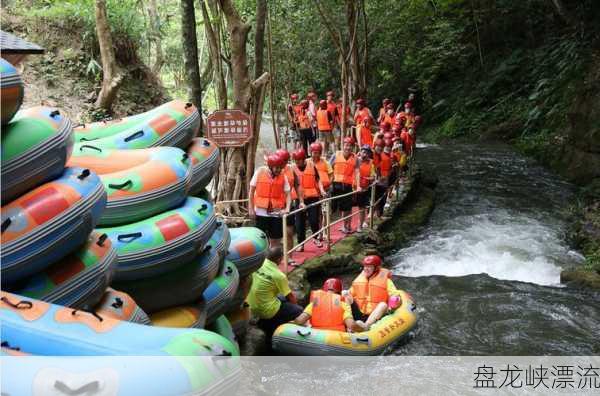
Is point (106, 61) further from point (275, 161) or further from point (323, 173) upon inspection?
point (275, 161)

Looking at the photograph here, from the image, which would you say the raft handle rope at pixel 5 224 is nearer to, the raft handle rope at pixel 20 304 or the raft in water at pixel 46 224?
the raft in water at pixel 46 224

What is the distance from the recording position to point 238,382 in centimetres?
311

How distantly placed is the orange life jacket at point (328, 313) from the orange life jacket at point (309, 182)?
275 cm

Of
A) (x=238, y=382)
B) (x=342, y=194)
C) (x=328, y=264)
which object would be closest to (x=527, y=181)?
(x=342, y=194)

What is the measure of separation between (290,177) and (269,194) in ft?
1.57

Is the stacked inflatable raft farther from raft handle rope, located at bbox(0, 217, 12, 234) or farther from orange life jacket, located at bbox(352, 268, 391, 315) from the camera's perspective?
orange life jacket, located at bbox(352, 268, 391, 315)

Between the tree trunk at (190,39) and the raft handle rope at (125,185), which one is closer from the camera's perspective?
the raft handle rope at (125,185)

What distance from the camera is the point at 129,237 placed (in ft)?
15.0

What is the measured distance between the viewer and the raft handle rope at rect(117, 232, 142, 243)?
15.0 ft

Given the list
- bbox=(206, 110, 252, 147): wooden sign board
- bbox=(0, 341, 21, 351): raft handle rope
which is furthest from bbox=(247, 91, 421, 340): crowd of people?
bbox=(0, 341, 21, 351): raft handle rope

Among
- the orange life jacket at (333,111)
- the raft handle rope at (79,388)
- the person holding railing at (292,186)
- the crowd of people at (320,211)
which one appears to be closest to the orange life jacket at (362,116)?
the crowd of people at (320,211)

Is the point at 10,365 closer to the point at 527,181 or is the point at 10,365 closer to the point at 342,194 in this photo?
the point at 342,194

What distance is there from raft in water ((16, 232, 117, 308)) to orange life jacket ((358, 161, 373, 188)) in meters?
6.85

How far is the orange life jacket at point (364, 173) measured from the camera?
10.5 m
